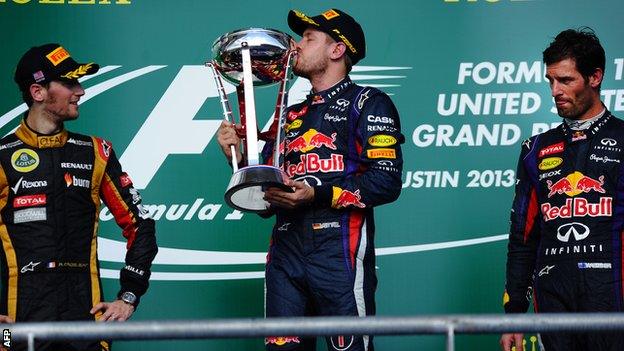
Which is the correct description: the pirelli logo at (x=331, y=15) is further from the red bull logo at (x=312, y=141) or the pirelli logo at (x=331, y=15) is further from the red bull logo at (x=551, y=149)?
the red bull logo at (x=551, y=149)

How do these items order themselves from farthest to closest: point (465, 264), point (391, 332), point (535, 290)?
point (465, 264), point (535, 290), point (391, 332)

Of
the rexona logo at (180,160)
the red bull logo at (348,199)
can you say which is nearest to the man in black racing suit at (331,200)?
the red bull logo at (348,199)

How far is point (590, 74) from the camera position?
144 inches

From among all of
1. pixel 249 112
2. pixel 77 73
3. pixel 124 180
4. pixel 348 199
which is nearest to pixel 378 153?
pixel 348 199

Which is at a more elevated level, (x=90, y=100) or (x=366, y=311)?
(x=90, y=100)

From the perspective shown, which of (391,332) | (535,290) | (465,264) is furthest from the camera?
(465,264)

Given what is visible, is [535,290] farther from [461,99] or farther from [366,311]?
[461,99]

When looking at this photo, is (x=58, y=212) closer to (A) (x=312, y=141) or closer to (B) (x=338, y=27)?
(A) (x=312, y=141)

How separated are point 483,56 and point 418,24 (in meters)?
0.30

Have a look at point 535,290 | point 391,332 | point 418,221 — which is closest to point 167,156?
point 418,221

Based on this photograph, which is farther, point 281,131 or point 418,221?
point 418,221

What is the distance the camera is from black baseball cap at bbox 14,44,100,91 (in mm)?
3809

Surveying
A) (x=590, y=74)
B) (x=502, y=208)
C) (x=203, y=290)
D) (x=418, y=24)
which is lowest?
(x=203, y=290)

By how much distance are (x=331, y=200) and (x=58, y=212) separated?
0.85 meters
